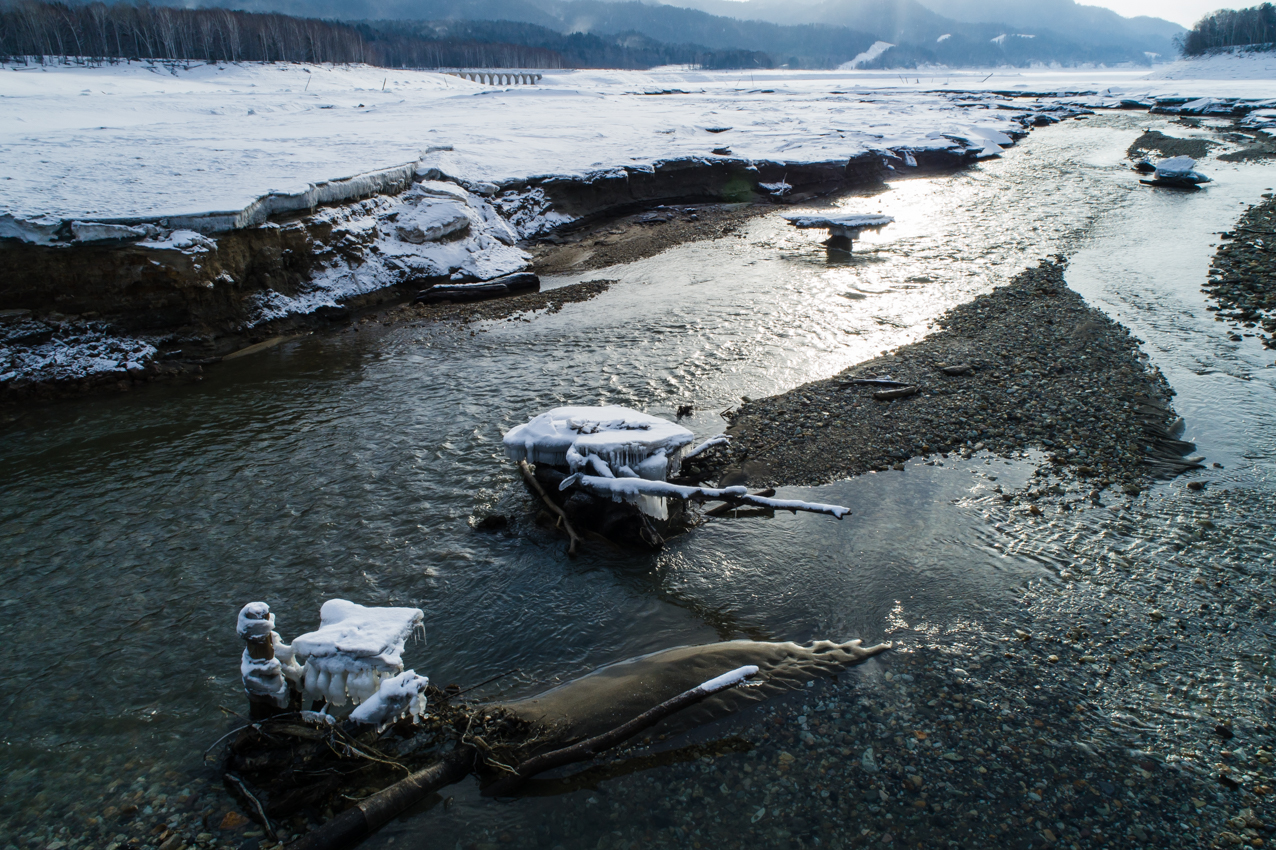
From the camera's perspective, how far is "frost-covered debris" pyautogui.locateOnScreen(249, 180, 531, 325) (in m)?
18.8

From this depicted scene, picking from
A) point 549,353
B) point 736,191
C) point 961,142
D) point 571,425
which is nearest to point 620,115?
point 736,191

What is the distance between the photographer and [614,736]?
6305 mm

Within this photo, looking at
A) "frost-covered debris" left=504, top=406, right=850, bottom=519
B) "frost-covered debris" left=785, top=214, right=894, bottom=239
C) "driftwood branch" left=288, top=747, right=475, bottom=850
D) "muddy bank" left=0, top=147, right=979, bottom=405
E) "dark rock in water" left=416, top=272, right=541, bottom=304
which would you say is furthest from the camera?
"frost-covered debris" left=785, top=214, right=894, bottom=239

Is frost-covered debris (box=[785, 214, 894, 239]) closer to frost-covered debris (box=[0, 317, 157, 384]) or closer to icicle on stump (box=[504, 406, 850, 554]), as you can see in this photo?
icicle on stump (box=[504, 406, 850, 554])

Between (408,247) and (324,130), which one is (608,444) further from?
(324,130)

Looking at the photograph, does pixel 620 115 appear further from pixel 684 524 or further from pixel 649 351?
pixel 684 524

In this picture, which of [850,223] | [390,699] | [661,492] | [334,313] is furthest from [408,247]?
[390,699]

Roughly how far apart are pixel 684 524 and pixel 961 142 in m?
42.1

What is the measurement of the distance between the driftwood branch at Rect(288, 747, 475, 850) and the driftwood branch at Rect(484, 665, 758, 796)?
0.37 metres

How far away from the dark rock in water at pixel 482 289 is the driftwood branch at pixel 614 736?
16.2 m

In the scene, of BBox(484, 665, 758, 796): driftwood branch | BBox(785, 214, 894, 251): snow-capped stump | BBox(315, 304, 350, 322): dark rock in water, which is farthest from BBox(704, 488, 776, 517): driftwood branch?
BBox(785, 214, 894, 251): snow-capped stump

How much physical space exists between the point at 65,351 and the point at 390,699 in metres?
13.8

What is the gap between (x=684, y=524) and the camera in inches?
392

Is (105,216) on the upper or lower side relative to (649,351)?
upper
